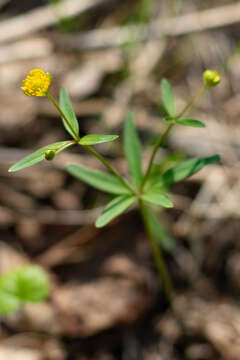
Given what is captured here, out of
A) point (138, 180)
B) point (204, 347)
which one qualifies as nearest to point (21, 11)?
point (138, 180)

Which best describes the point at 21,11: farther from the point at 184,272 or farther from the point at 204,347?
the point at 204,347

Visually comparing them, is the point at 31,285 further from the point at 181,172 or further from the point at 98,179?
the point at 181,172

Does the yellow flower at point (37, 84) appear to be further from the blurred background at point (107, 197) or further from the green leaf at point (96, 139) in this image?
the blurred background at point (107, 197)

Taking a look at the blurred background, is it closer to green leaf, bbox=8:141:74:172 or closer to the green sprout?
the green sprout

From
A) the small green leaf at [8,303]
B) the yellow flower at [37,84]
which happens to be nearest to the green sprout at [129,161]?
the yellow flower at [37,84]

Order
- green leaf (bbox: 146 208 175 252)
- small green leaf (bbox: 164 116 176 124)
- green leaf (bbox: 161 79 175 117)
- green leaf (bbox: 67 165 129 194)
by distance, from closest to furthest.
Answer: small green leaf (bbox: 164 116 176 124) → green leaf (bbox: 161 79 175 117) → green leaf (bbox: 67 165 129 194) → green leaf (bbox: 146 208 175 252)

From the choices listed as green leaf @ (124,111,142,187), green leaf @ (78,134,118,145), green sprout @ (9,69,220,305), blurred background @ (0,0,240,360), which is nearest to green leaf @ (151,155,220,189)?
green sprout @ (9,69,220,305)
